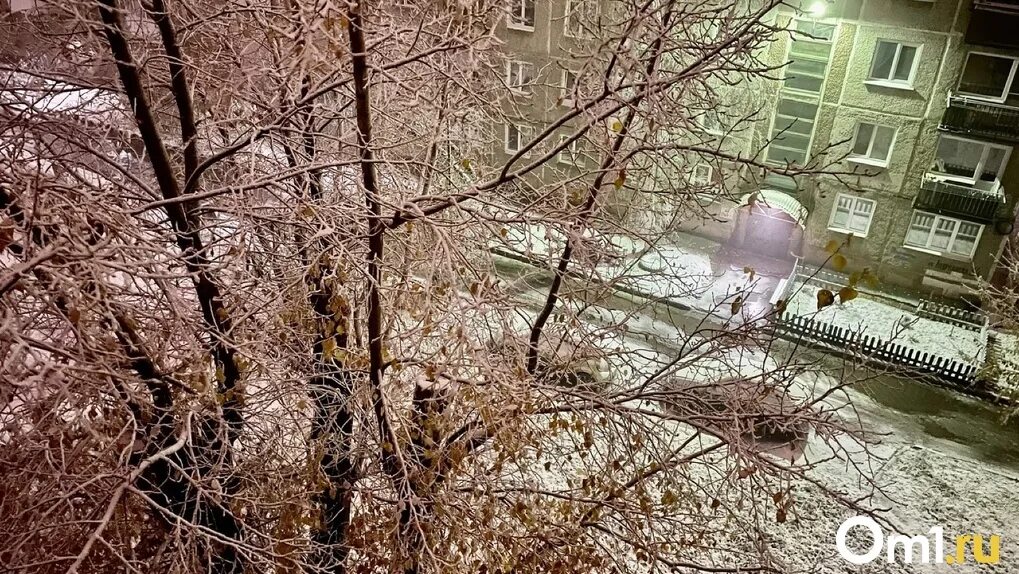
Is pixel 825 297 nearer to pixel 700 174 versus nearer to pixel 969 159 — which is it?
pixel 700 174

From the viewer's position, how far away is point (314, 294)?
5.44 meters

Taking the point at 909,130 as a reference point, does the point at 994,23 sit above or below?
→ above

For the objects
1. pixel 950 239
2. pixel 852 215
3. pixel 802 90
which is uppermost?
pixel 802 90

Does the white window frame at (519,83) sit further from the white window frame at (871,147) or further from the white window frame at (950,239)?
the white window frame at (950,239)

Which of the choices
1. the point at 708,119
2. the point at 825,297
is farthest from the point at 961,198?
the point at 825,297

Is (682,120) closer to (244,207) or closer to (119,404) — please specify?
(244,207)

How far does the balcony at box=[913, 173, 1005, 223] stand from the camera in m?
16.6

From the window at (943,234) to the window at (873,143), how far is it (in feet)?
5.93

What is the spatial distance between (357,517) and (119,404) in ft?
7.47

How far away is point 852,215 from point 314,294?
17.6 m

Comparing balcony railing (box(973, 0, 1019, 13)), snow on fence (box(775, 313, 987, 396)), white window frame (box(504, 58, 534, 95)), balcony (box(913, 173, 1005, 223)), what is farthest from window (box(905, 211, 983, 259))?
white window frame (box(504, 58, 534, 95))

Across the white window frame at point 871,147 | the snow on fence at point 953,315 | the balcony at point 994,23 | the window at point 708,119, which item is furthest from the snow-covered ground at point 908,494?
the balcony at point 994,23

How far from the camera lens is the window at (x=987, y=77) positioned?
614 inches

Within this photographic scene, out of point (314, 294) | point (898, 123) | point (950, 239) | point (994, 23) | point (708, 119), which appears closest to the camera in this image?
point (314, 294)
